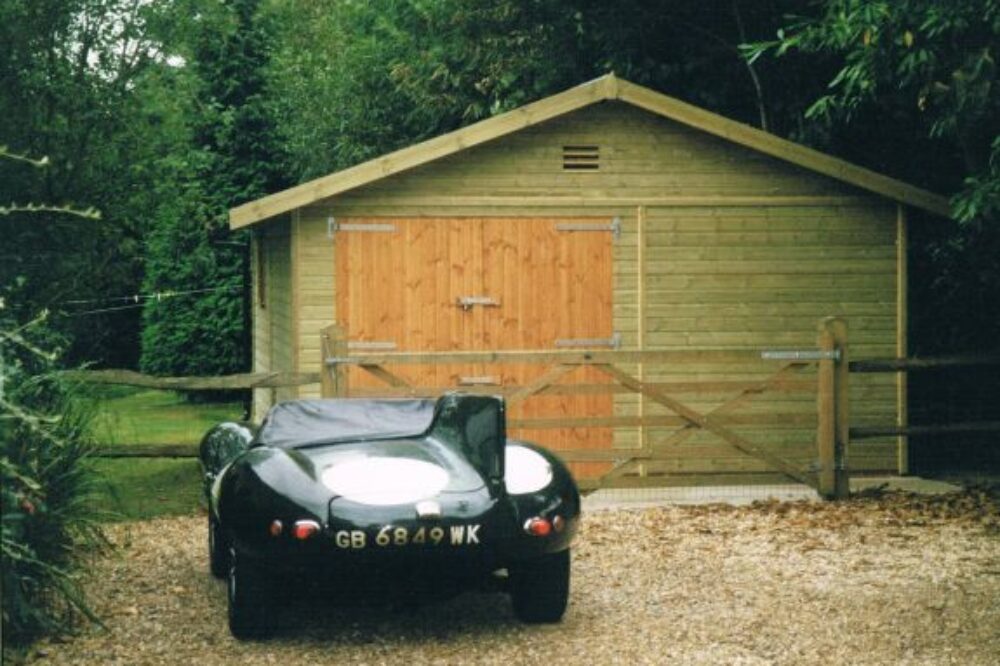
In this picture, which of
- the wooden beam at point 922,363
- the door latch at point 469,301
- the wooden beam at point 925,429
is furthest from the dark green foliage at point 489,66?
the wooden beam at point 925,429

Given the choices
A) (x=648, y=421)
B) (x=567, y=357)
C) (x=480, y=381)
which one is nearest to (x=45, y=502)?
(x=567, y=357)

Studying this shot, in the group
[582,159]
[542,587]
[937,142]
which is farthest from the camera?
[937,142]

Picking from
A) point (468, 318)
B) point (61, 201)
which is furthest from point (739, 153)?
point (61, 201)

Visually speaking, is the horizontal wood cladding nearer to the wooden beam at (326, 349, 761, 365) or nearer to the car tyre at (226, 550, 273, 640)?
the wooden beam at (326, 349, 761, 365)

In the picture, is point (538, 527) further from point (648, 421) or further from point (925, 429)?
point (925, 429)

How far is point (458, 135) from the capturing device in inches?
576

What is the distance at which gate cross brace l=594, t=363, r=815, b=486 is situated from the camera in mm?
12617

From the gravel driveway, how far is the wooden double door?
338cm

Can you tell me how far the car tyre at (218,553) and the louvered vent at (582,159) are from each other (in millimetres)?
6489

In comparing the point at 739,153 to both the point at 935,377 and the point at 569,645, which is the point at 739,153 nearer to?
the point at 935,377

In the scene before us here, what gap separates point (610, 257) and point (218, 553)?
6.41 metres

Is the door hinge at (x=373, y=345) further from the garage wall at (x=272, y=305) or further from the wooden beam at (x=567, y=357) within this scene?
→ the wooden beam at (x=567, y=357)

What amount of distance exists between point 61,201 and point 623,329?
5.92 m

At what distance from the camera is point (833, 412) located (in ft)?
42.2
